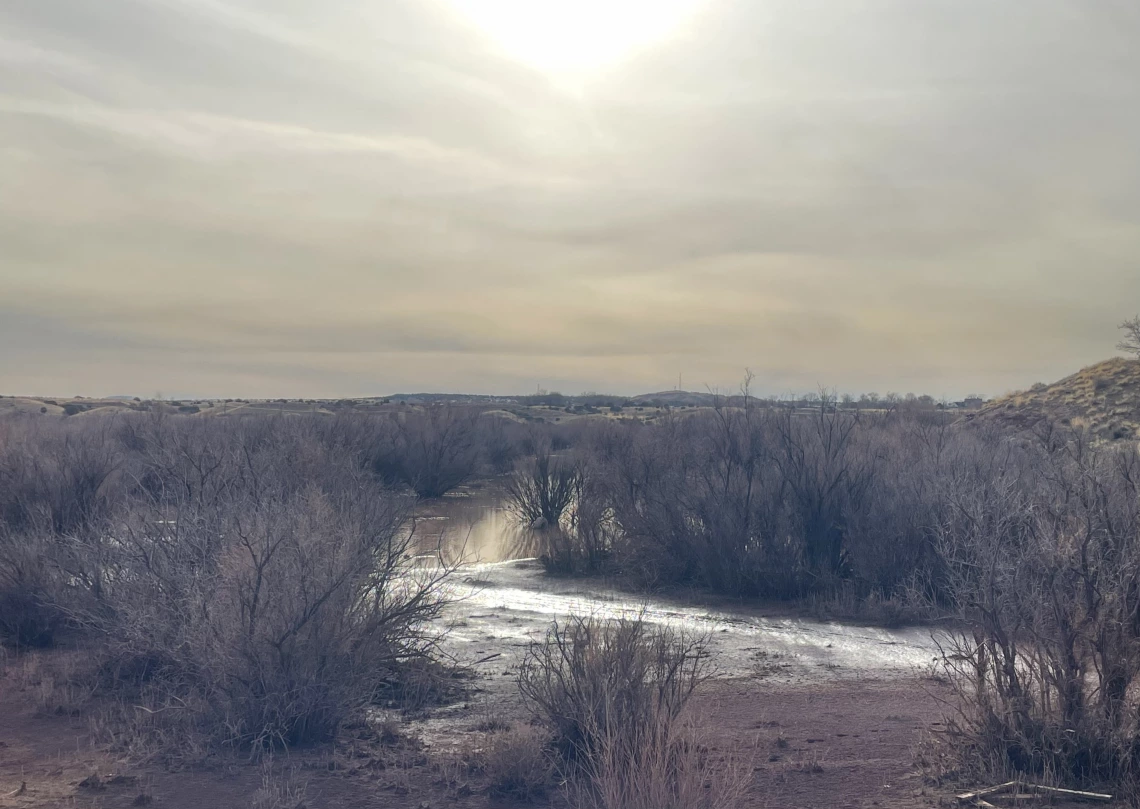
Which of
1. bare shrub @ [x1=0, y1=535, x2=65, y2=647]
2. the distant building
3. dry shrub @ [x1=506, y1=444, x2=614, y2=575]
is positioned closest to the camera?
bare shrub @ [x1=0, y1=535, x2=65, y2=647]

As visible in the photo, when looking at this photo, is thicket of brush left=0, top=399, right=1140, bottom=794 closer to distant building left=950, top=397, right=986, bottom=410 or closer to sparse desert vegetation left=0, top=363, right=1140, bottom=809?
sparse desert vegetation left=0, top=363, right=1140, bottom=809

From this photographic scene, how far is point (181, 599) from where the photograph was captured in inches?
366

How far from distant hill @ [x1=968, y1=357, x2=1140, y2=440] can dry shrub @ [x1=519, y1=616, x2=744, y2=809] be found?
2930 centimetres

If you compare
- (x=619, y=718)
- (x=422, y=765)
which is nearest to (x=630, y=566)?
(x=422, y=765)

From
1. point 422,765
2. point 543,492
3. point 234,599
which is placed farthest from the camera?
point 543,492

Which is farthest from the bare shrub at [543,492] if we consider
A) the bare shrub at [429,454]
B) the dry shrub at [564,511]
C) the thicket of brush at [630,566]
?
the bare shrub at [429,454]

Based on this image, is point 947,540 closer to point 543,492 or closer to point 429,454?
point 543,492

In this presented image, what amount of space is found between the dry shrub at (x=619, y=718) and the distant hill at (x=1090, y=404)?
29297mm

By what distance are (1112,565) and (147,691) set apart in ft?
28.7

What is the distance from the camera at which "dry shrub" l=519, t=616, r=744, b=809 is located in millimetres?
6098

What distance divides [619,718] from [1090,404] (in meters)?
36.5

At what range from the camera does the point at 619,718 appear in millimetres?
7238

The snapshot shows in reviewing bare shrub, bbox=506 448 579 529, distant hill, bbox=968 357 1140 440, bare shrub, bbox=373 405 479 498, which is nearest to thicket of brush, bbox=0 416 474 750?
bare shrub, bbox=506 448 579 529

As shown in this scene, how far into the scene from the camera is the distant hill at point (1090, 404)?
34469 mm
